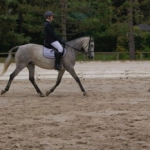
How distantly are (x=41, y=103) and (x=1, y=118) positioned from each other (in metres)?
2.44

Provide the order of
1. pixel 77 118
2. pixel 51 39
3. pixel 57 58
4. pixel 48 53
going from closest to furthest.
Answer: pixel 77 118
pixel 51 39
pixel 57 58
pixel 48 53

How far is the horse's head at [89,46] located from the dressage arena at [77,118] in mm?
1044

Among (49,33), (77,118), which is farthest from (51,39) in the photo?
(77,118)

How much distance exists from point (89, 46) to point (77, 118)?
14.2ft

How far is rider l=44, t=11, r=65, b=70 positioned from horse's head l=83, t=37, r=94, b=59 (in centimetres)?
67

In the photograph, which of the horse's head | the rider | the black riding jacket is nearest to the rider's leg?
the rider

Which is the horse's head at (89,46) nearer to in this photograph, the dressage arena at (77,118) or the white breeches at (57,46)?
the white breeches at (57,46)

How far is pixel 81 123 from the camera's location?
827cm

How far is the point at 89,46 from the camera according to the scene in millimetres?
12906

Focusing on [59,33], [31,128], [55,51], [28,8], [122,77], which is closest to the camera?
[31,128]

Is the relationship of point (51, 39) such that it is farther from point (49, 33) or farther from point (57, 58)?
point (57, 58)

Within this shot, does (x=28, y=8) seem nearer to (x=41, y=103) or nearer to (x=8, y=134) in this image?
(x=41, y=103)

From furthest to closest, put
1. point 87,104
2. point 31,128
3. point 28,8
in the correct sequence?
1. point 28,8
2. point 87,104
3. point 31,128

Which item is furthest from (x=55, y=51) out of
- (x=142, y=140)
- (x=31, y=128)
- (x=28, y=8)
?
(x=28, y=8)
